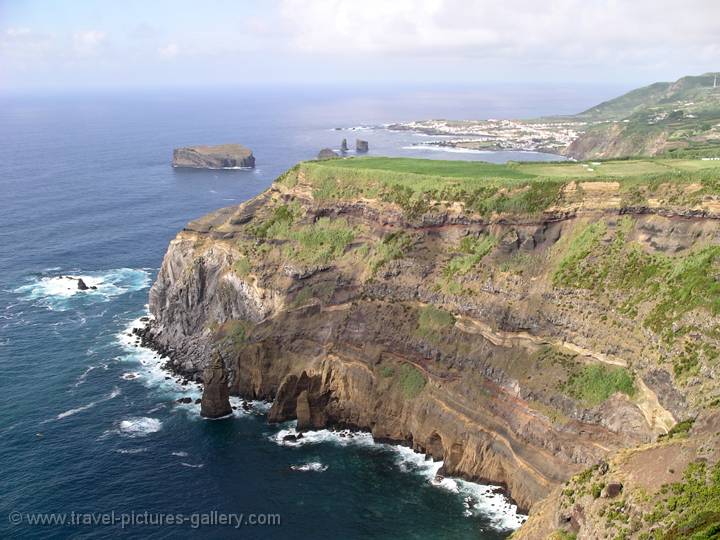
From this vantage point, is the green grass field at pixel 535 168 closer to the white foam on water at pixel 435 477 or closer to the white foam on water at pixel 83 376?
the white foam on water at pixel 435 477

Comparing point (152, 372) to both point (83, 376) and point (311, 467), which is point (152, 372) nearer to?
point (83, 376)

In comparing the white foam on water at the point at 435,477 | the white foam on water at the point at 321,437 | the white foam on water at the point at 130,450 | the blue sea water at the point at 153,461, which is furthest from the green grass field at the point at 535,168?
the white foam on water at the point at 130,450

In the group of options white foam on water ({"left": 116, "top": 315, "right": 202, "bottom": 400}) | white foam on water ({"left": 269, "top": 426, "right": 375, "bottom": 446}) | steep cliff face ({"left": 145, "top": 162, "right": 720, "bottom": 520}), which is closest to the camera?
steep cliff face ({"left": 145, "top": 162, "right": 720, "bottom": 520})

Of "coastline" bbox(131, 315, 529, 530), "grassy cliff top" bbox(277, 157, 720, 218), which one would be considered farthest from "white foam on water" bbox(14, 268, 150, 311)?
"grassy cliff top" bbox(277, 157, 720, 218)

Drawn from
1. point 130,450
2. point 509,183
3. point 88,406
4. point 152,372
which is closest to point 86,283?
point 152,372

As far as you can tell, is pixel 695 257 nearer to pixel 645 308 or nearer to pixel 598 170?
pixel 645 308

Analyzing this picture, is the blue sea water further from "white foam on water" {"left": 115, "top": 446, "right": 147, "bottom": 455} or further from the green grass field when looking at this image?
the green grass field

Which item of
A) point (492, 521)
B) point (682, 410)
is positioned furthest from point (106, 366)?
point (682, 410)
